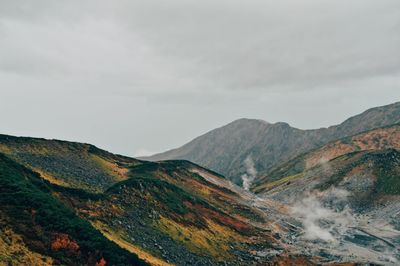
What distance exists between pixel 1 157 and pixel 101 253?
134ft

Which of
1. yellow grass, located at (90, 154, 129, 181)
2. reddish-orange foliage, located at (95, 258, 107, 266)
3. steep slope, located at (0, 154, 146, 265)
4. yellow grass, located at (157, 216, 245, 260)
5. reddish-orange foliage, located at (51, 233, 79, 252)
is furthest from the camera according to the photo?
yellow grass, located at (90, 154, 129, 181)

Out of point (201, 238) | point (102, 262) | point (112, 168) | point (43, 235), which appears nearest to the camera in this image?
point (43, 235)

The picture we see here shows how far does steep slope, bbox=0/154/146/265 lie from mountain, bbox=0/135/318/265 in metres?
0.16

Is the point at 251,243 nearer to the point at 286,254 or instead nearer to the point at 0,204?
the point at 286,254

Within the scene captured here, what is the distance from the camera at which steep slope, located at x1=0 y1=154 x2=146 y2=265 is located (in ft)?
181

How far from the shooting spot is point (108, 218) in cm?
9175

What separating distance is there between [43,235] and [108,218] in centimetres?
3114

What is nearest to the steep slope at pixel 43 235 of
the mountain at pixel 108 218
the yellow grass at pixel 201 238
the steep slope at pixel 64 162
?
the mountain at pixel 108 218

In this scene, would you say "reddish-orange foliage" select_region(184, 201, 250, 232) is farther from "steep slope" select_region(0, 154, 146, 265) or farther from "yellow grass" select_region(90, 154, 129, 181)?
"steep slope" select_region(0, 154, 146, 265)

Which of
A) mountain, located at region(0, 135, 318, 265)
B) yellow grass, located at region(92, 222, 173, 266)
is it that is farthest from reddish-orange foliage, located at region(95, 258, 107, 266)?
yellow grass, located at region(92, 222, 173, 266)

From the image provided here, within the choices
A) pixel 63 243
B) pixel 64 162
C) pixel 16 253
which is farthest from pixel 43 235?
pixel 64 162

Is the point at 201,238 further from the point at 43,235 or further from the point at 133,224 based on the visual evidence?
the point at 43,235

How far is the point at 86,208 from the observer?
90.8m

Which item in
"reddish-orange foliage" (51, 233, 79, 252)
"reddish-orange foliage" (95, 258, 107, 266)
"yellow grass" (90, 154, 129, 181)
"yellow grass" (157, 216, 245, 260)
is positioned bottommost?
"yellow grass" (157, 216, 245, 260)
